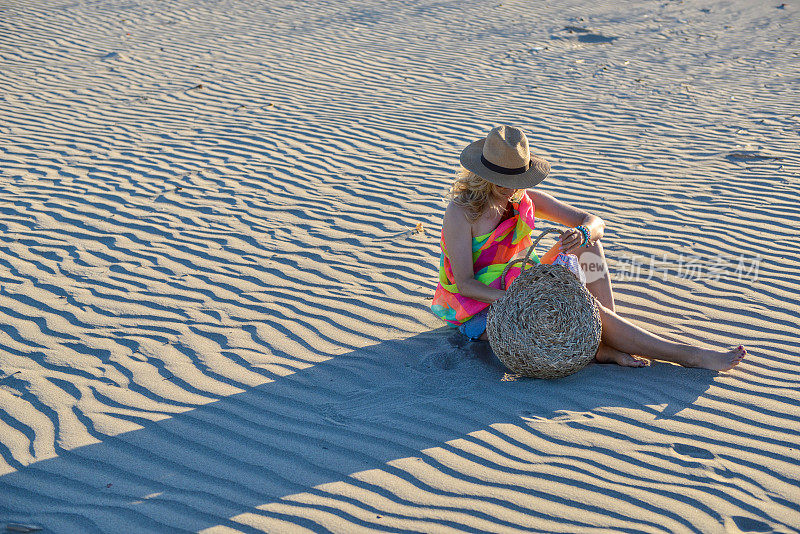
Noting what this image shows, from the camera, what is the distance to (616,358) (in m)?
3.88

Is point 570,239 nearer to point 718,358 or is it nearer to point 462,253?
point 462,253

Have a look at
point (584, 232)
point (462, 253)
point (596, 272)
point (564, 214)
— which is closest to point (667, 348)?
point (596, 272)

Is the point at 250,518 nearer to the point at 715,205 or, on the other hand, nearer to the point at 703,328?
the point at 703,328

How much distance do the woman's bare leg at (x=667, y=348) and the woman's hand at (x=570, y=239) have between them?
0.36 metres

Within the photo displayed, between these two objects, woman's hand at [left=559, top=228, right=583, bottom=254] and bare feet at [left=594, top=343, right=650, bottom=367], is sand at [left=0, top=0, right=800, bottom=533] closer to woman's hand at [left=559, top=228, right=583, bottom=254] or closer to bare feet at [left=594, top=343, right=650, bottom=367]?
bare feet at [left=594, top=343, right=650, bottom=367]

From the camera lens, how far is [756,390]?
3.72 metres

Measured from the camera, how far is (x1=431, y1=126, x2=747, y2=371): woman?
3.77 meters

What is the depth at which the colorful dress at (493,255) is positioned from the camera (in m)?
4.00

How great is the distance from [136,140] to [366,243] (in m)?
3.57

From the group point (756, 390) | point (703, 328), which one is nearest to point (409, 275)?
point (703, 328)

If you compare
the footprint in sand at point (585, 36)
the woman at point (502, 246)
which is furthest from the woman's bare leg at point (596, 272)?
the footprint in sand at point (585, 36)

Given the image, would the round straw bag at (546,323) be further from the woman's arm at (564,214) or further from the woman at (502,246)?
the woman's arm at (564,214)

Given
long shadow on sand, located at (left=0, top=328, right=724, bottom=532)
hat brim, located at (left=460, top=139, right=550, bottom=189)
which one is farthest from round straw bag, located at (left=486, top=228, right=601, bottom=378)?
hat brim, located at (left=460, top=139, right=550, bottom=189)

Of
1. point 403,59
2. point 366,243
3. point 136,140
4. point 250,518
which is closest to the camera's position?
point 250,518
